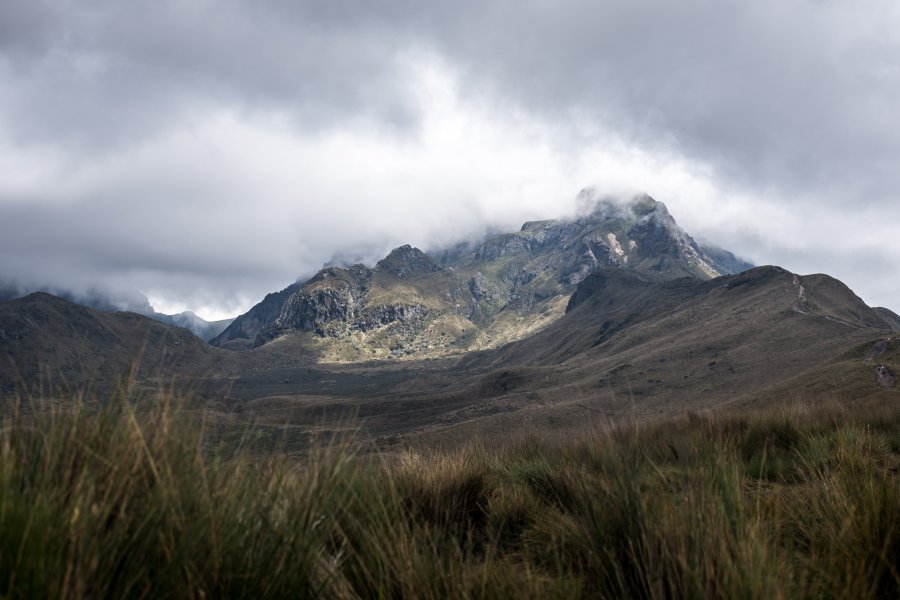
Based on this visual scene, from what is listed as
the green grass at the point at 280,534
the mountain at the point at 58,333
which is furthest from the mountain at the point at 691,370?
the mountain at the point at 58,333

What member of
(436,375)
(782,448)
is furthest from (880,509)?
(436,375)

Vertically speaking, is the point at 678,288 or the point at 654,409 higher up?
the point at 678,288

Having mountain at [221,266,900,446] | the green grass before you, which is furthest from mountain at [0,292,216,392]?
the green grass

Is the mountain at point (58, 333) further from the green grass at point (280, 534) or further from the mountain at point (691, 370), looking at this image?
the green grass at point (280, 534)

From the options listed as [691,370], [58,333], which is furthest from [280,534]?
[58,333]

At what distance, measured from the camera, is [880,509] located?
328 cm

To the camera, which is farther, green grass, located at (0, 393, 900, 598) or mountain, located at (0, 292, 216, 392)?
mountain, located at (0, 292, 216, 392)

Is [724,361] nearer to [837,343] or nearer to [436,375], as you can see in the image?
[837,343]

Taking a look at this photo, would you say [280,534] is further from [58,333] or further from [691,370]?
[58,333]

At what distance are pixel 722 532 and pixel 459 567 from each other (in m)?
1.26

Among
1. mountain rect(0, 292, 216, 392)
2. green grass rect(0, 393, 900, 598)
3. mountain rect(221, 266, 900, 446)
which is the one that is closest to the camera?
green grass rect(0, 393, 900, 598)

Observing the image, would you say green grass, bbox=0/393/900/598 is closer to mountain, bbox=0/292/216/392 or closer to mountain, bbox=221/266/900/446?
mountain, bbox=221/266/900/446

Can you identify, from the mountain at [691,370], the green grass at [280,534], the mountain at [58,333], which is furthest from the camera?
the mountain at [58,333]

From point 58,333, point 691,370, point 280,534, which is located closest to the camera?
point 280,534
